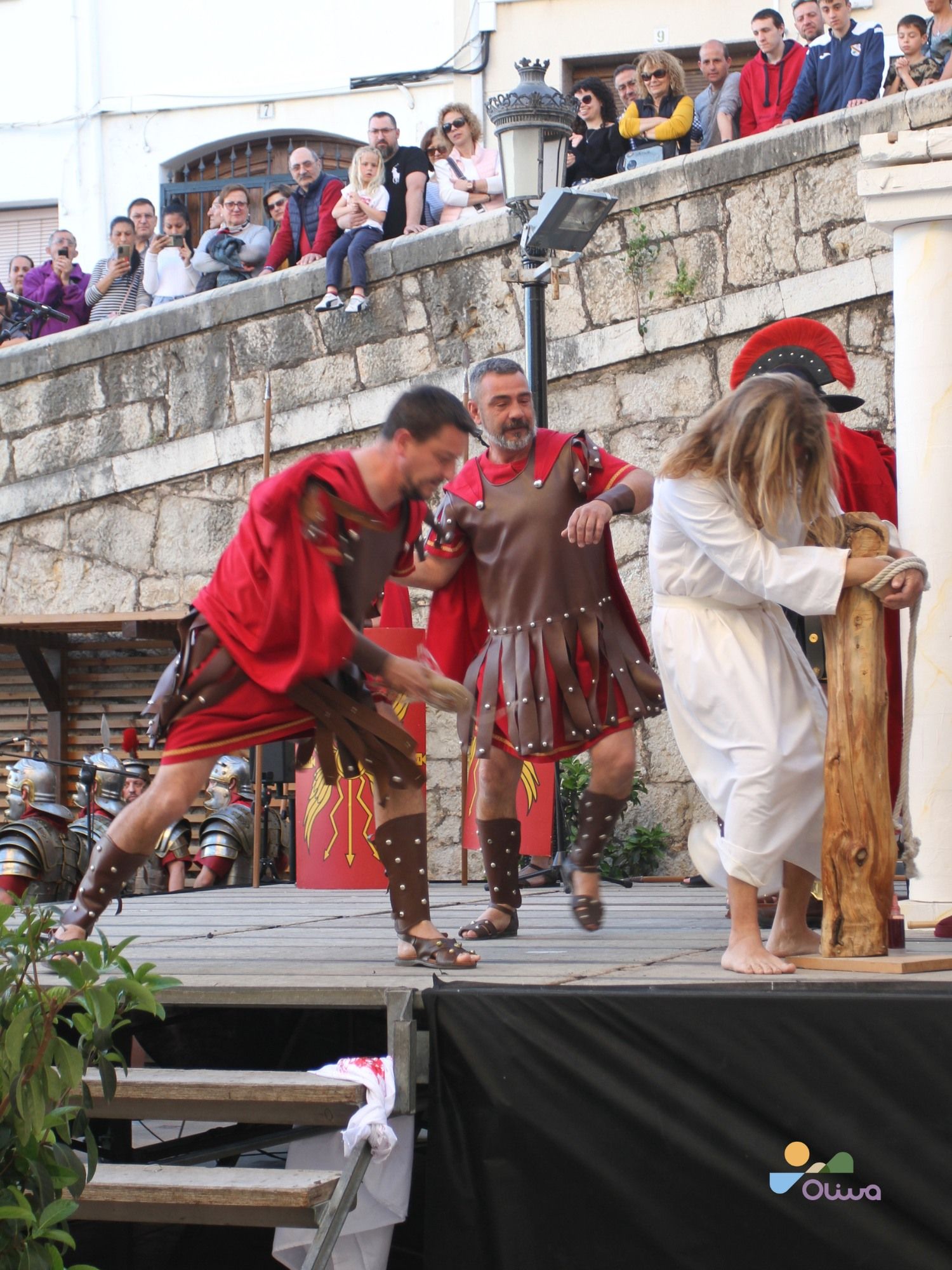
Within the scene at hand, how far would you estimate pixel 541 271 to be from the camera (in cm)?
665

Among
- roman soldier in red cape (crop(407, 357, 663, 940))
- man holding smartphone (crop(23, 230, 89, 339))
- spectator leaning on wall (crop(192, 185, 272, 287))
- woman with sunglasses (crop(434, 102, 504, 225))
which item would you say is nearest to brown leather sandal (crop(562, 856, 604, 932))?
roman soldier in red cape (crop(407, 357, 663, 940))

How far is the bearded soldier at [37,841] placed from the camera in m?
7.92

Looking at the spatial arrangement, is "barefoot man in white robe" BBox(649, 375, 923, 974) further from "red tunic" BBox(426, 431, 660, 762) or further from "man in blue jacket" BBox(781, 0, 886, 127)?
"man in blue jacket" BBox(781, 0, 886, 127)

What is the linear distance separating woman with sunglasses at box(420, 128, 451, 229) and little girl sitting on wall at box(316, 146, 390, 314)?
0.28 meters

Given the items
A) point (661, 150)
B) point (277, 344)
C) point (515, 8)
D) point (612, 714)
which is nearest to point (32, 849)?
point (277, 344)

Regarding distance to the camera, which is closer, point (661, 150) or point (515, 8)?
point (661, 150)

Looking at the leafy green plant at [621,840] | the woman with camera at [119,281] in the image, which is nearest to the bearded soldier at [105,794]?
the leafy green plant at [621,840]

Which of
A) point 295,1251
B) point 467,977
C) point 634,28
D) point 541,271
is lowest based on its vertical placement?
point 295,1251

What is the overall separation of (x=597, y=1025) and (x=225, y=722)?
1.16 metres

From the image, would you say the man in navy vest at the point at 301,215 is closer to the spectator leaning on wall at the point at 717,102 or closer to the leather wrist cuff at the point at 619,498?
the spectator leaning on wall at the point at 717,102

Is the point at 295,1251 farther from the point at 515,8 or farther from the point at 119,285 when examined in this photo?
the point at 515,8

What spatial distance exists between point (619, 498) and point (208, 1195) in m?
2.16

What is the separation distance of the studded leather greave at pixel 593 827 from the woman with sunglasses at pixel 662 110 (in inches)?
214

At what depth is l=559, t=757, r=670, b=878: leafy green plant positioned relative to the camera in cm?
768
